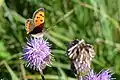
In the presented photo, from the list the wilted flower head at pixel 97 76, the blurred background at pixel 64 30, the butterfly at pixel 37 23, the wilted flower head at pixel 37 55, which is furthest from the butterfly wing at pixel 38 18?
the blurred background at pixel 64 30

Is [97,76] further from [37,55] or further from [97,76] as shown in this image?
[37,55]

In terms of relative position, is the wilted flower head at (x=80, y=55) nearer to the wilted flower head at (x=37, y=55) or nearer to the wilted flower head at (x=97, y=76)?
the wilted flower head at (x=97, y=76)

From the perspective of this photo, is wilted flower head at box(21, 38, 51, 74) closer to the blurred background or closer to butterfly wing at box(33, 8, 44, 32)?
butterfly wing at box(33, 8, 44, 32)

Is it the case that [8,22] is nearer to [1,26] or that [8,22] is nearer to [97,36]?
[1,26]

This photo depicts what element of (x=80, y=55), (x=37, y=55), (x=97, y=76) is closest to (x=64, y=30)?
(x=37, y=55)

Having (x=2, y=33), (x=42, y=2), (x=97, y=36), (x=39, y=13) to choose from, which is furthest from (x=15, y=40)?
(x=39, y=13)

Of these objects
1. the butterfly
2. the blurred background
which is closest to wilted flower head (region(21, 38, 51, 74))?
the butterfly
